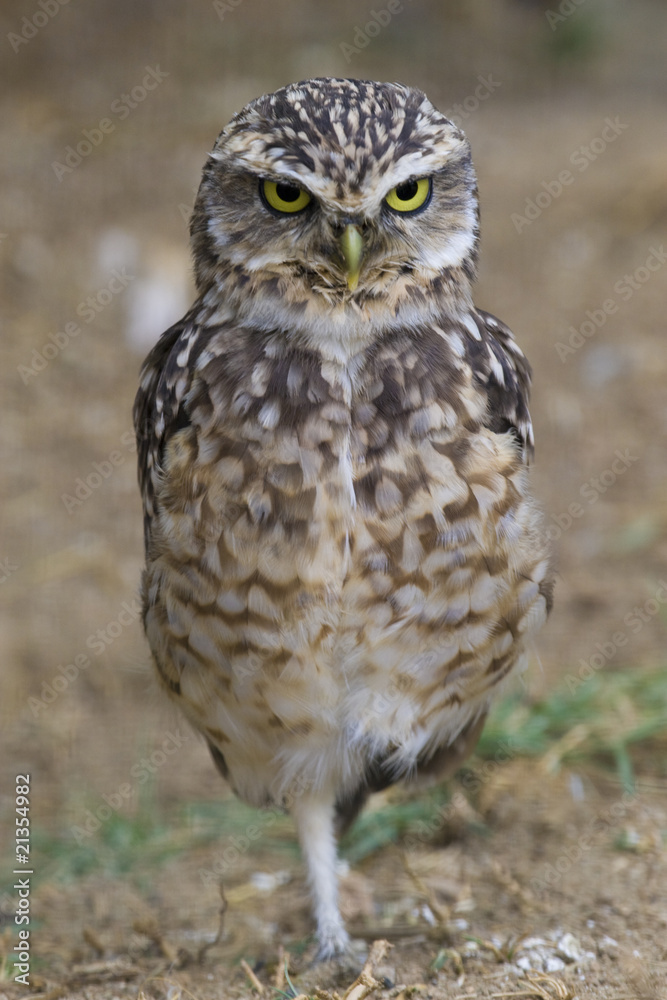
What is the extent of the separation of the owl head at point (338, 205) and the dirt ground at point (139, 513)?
5.49 ft

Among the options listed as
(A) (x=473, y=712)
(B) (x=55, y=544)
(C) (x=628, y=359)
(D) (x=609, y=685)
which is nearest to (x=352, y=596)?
(A) (x=473, y=712)

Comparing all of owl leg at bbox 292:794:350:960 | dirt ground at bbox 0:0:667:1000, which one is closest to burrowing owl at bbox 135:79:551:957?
owl leg at bbox 292:794:350:960

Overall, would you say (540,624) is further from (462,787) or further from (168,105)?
(168,105)

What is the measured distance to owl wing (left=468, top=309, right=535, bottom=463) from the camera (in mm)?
2796

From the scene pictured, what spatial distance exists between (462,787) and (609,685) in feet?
2.45

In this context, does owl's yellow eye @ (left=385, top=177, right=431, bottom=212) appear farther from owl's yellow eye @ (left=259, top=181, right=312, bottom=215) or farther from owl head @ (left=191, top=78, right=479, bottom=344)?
owl's yellow eye @ (left=259, top=181, right=312, bottom=215)

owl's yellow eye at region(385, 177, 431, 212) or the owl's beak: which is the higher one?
owl's yellow eye at region(385, 177, 431, 212)

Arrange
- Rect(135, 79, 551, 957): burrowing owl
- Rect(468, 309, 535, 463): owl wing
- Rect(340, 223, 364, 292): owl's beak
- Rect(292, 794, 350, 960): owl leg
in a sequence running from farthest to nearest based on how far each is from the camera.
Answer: Rect(292, 794, 350, 960): owl leg → Rect(468, 309, 535, 463): owl wing → Rect(135, 79, 551, 957): burrowing owl → Rect(340, 223, 364, 292): owl's beak

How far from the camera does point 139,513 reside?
224 inches

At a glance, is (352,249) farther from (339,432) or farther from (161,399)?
(161,399)

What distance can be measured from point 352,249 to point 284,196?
0.22 meters

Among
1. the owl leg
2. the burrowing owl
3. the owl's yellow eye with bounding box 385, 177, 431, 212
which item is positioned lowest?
the owl leg

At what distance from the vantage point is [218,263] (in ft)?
8.82

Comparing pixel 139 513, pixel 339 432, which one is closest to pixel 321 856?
→ pixel 339 432
